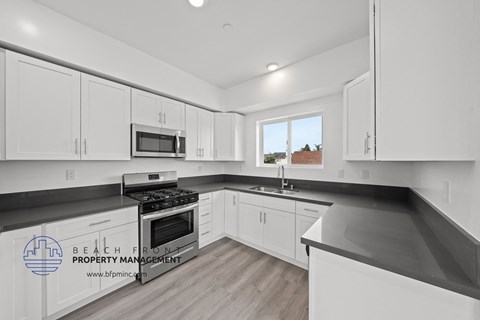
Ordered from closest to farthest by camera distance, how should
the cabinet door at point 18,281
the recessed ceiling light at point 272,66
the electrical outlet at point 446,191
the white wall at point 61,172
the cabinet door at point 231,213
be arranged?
1. the electrical outlet at point 446,191
2. the cabinet door at point 18,281
3. the white wall at point 61,172
4. the recessed ceiling light at point 272,66
5. the cabinet door at point 231,213

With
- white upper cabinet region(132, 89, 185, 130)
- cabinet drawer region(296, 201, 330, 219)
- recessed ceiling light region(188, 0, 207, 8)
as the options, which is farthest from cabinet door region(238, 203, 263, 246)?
recessed ceiling light region(188, 0, 207, 8)

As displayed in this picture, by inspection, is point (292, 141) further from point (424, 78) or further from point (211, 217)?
point (424, 78)

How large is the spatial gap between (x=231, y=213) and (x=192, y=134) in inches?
58.9

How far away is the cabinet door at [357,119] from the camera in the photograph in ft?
5.54

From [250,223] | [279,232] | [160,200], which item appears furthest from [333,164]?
[160,200]

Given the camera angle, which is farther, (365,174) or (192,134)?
(192,134)

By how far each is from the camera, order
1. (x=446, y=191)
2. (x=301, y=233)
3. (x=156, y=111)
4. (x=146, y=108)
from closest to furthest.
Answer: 1. (x=446, y=191)
2. (x=301, y=233)
3. (x=146, y=108)
4. (x=156, y=111)

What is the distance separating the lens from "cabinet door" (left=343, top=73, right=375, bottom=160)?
1.69m

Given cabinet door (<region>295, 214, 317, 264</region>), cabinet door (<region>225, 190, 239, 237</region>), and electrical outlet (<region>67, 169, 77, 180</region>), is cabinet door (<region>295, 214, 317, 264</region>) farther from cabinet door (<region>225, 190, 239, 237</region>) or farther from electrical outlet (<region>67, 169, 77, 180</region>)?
electrical outlet (<region>67, 169, 77, 180</region>)

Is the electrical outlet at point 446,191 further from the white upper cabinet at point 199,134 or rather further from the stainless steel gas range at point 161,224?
the white upper cabinet at point 199,134

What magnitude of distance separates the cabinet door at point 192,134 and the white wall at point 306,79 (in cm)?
77

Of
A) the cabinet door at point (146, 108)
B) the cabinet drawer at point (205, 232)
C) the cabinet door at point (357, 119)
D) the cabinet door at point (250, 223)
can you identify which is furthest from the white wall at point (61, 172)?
the cabinet door at point (357, 119)

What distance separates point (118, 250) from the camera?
1819 millimetres

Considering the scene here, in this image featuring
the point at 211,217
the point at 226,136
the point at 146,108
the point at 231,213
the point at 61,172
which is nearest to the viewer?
the point at 61,172
